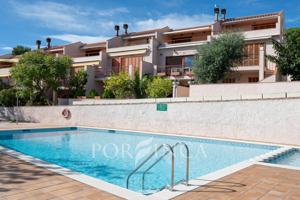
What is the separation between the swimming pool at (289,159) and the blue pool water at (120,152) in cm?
131

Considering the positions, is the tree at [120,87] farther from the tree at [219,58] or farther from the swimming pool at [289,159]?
the swimming pool at [289,159]

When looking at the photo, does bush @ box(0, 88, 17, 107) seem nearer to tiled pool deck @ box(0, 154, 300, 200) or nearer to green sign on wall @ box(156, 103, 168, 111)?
green sign on wall @ box(156, 103, 168, 111)

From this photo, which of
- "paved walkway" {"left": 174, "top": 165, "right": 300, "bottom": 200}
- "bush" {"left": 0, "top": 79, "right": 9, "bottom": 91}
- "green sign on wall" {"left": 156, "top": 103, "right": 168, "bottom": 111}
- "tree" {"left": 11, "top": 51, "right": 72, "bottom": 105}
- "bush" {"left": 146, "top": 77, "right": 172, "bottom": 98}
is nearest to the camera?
"paved walkway" {"left": 174, "top": 165, "right": 300, "bottom": 200}

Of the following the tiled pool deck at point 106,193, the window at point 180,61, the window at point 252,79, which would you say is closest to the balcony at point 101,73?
the window at point 180,61

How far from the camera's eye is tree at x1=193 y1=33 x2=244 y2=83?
874 inches

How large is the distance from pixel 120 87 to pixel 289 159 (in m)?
17.4

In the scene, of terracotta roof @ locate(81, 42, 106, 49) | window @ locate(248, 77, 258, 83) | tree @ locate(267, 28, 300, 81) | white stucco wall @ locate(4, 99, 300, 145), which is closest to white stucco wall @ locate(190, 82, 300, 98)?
white stucco wall @ locate(4, 99, 300, 145)

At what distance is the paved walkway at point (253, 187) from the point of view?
17.4ft

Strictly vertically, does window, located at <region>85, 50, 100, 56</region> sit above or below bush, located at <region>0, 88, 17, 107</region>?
above

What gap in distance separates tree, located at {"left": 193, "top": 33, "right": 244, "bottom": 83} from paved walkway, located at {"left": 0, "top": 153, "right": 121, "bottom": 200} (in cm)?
1779

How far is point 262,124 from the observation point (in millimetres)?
14711

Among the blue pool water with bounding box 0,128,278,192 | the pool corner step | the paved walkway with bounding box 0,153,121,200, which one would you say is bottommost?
the blue pool water with bounding box 0,128,278,192

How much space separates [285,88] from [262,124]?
273 centimetres

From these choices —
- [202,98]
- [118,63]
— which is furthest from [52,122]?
[202,98]
